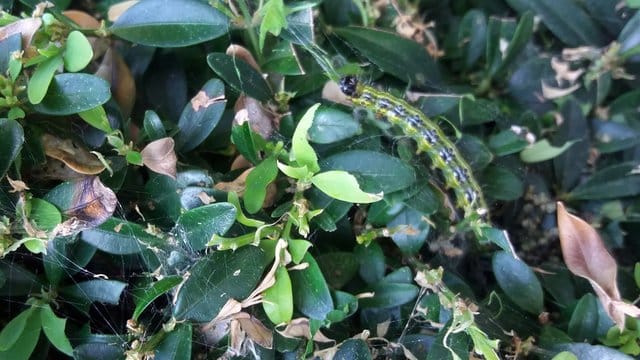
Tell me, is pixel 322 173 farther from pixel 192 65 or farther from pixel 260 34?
pixel 192 65

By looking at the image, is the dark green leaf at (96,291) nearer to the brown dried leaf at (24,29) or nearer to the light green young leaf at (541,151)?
the brown dried leaf at (24,29)

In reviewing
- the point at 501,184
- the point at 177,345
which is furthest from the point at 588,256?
the point at 177,345

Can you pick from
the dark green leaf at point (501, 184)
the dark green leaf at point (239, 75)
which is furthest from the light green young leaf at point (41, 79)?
the dark green leaf at point (501, 184)

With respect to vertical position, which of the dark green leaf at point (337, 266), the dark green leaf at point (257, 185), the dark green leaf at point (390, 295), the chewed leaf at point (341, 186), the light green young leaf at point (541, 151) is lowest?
A: the dark green leaf at point (390, 295)

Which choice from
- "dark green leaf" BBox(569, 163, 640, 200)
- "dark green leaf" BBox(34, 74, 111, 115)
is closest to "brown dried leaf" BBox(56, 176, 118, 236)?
"dark green leaf" BBox(34, 74, 111, 115)

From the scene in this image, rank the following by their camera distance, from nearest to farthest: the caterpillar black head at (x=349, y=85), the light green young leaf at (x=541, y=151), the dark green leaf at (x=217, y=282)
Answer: the dark green leaf at (x=217, y=282)
the caterpillar black head at (x=349, y=85)
the light green young leaf at (x=541, y=151)

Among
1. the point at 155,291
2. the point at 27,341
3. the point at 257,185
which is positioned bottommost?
the point at 27,341

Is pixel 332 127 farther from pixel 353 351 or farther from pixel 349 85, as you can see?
pixel 353 351
